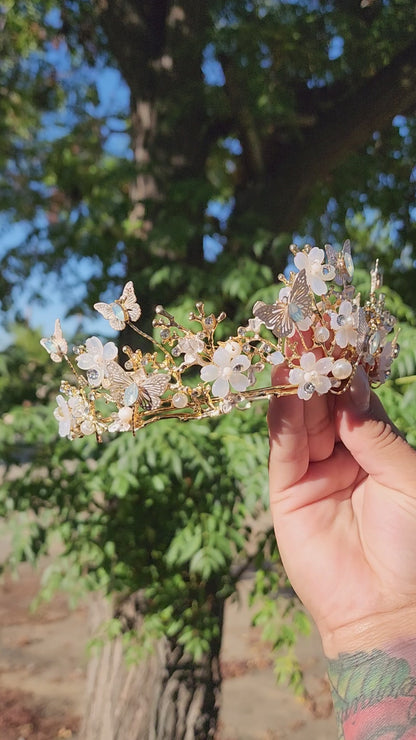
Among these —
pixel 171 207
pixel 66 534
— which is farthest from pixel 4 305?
pixel 66 534

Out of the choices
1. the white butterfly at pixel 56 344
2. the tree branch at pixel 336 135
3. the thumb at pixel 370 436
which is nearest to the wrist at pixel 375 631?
the thumb at pixel 370 436

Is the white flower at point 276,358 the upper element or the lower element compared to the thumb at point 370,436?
upper

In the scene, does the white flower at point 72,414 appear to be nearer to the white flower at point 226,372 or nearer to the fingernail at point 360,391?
the white flower at point 226,372

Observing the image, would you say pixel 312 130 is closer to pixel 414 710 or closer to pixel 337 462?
pixel 337 462

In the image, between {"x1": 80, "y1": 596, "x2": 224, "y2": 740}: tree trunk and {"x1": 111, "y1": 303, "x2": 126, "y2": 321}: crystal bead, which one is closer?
{"x1": 111, "y1": 303, "x2": 126, "y2": 321}: crystal bead

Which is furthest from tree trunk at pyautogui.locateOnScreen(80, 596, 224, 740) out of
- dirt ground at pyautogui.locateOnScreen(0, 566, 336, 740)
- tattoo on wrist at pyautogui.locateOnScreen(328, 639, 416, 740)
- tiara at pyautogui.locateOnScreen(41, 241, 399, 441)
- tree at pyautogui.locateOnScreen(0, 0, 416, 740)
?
tiara at pyautogui.locateOnScreen(41, 241, 399, 441)

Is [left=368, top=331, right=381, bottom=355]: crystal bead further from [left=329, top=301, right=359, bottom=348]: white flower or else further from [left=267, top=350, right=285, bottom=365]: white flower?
[left=267, top=350, right=285, bottom=365]: white flower

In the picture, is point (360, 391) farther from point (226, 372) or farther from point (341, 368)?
point (226, 372)
